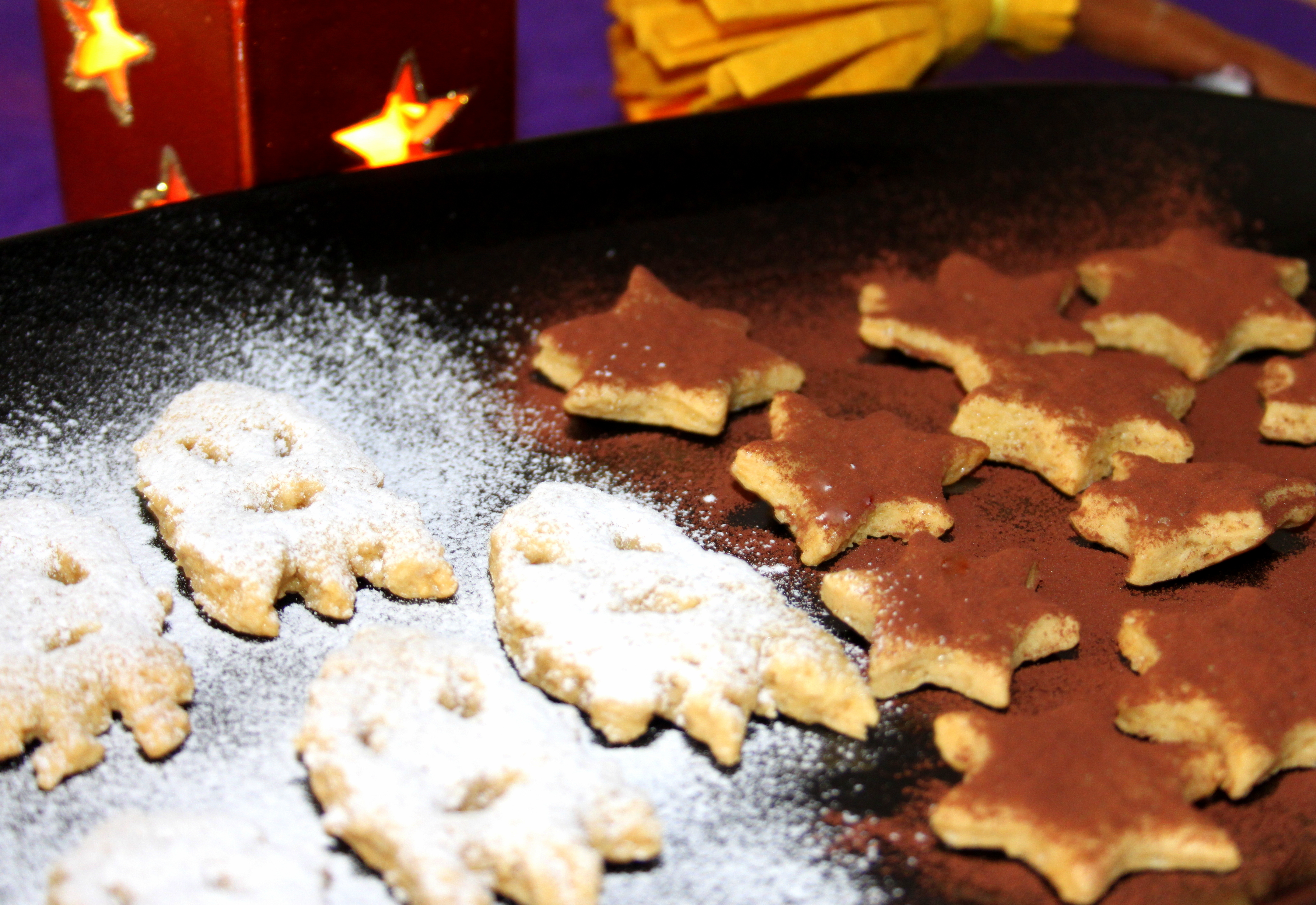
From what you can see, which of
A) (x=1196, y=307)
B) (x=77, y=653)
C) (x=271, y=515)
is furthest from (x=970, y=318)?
(x=77, y=653)

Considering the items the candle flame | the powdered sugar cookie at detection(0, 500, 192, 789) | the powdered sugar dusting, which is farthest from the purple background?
the powdered sugar cookie at detection(0, 500, 192, 789)

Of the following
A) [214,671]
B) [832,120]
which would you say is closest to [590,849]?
[214,671]

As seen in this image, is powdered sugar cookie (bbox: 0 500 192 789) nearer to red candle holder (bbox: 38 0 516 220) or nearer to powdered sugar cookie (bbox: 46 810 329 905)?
powdered sugar cookie (bbox: 46 810 329 905)

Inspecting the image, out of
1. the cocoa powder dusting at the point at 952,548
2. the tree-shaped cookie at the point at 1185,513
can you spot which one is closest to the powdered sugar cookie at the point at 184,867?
the cocoa powder dusting at the point at 952,548

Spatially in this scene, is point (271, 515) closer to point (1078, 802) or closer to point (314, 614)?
point (314, 614)

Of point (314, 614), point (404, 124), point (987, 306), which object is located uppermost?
point (404, 124)

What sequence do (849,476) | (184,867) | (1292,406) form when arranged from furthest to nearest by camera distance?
(1292,406) < (849,476) < (184,867)

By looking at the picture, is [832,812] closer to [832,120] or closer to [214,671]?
[214,671]
